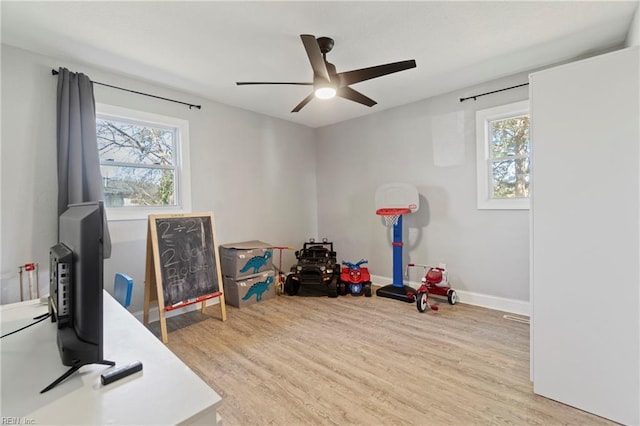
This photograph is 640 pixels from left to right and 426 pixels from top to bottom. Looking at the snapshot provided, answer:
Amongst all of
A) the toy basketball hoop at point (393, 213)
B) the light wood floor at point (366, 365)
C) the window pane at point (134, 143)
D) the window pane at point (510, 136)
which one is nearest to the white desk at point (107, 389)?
the light wood floor at point (366, 365)

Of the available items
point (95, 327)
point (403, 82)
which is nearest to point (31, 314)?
point (95, 327)

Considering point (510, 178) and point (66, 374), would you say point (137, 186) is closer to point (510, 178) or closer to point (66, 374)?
point (66, 374)

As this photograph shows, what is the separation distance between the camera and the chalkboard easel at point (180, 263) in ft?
9.22

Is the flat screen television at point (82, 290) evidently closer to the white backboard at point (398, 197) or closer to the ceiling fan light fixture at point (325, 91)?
the ceiling fan light fixture at point (325, 91)

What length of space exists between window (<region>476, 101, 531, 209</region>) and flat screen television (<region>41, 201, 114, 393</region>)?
362 centimetres

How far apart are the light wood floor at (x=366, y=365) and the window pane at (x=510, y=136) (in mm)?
1833

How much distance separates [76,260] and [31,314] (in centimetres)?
106

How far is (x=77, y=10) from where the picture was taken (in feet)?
6.43

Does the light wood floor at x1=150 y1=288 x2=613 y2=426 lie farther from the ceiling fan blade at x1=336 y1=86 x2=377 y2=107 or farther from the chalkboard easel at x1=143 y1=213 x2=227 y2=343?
the ceiling fan blade at x1=336 y1=86 x2=377 y2=107

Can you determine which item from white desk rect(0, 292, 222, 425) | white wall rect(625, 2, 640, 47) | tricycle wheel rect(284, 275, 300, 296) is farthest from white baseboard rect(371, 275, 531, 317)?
white desk rect(0, 292, 222, 425)

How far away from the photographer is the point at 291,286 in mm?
4004

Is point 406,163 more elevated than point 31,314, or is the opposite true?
point 406,163

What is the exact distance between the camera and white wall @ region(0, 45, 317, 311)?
240cm

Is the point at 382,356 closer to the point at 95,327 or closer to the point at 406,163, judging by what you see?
the point at 95,327
